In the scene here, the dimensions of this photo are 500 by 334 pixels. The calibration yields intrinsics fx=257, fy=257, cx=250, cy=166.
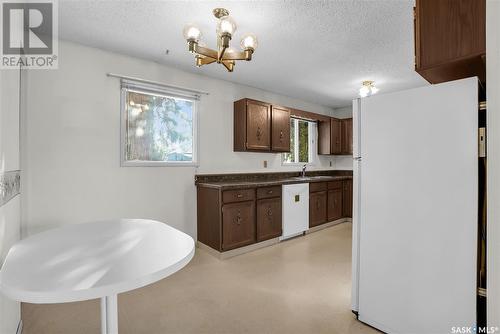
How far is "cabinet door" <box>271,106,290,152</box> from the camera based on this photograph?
4262 mm

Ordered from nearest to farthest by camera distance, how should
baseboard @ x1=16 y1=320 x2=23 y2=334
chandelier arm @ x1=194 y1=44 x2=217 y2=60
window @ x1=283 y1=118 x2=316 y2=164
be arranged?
baseboard @ x1=16 y1=320 x2=23 y2=334, chandelier arm @ x1=194 y1=44 x2=217 y2=60, window @ x1=283 y1=118 x2=316 y2=164

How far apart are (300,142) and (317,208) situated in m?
1.52

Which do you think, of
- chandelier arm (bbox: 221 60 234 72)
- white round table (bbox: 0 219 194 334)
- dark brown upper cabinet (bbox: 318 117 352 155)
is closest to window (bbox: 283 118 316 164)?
dark brown upper cabinet (bbox: 318 117 352 155)

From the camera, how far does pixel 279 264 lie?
3.04 meters

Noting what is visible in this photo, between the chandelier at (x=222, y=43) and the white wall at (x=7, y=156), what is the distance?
3.78 ft

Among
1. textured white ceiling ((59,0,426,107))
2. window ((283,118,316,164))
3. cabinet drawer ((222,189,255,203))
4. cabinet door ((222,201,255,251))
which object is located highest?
textured white ceiling ((59,0,426,107))

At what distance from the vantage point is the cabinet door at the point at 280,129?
4262mm

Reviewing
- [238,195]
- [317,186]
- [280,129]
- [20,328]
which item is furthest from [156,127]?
[317,186]

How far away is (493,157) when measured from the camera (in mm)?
465

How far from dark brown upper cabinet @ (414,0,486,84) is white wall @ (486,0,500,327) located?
1.20m

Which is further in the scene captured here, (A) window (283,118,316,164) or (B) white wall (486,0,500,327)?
(A) window (283,118,316,164)

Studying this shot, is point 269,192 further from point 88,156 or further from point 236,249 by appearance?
point 88,156

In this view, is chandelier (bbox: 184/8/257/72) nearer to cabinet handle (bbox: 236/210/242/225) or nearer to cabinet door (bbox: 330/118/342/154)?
cabinet handle (bbox: 236/210/242/225)

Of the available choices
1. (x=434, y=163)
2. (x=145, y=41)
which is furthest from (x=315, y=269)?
(x=145, y=41)
